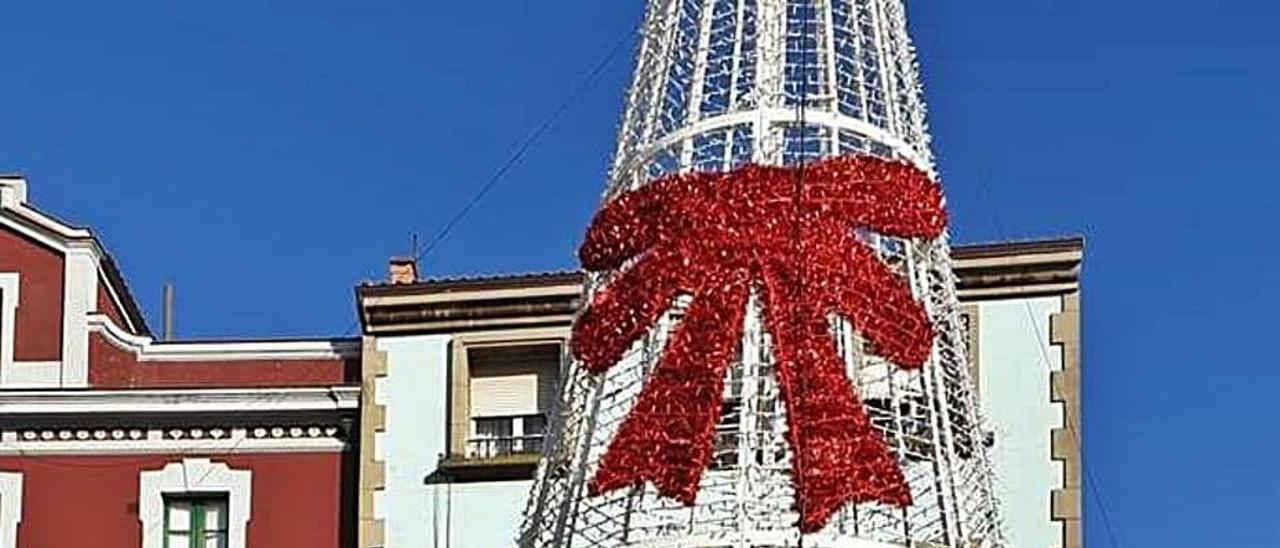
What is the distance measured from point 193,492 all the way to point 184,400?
1.09 metres

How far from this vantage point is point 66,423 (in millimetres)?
38938

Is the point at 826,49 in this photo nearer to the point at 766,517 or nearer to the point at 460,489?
the point at 766,517

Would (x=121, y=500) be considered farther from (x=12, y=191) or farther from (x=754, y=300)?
(x=754, y=300)

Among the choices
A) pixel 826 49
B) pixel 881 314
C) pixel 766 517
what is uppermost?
pixel 826 49

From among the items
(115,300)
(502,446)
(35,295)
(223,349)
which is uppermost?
(115,300)

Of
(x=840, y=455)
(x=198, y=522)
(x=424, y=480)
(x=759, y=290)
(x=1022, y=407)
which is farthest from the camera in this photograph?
(x=198, y=522)

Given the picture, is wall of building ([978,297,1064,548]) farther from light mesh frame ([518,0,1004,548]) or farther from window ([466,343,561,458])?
light mesh frame ([518,0,1004,548])

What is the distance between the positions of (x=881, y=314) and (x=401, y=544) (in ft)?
48.3

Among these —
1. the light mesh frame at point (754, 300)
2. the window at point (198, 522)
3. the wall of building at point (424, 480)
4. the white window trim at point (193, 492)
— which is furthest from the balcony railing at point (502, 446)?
the light mesh frame at point (754, 300)

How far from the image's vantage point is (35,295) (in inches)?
1555

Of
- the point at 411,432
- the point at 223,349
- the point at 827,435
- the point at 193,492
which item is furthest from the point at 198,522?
the point at 827,435

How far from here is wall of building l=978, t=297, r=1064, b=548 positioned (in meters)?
36.3

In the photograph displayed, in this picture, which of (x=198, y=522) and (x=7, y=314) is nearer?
(x=198, y=522)

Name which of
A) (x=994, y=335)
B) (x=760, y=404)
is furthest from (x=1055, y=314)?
(x=760, y=404)
